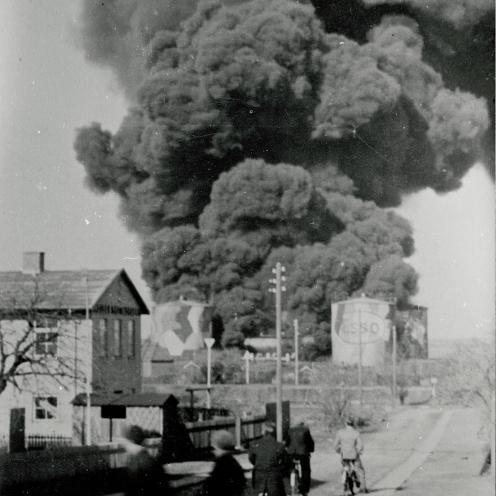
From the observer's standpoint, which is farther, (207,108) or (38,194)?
(207,108)

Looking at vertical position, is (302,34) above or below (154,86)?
above

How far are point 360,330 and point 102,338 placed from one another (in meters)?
6.63

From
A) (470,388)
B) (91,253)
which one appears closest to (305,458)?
(470,388)

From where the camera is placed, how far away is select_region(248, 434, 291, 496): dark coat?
23.1 ft

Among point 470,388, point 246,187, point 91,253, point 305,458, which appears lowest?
point 305,458

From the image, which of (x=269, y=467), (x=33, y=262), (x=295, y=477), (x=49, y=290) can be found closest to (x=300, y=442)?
(x=295, y=477)

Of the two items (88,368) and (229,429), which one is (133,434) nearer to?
(229,429)

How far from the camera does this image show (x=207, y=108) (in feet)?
51.3

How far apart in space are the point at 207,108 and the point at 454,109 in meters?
4.00

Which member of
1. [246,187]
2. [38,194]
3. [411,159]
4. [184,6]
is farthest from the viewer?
[246,187]

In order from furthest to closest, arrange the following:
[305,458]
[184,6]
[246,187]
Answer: [246,187] < [184,6] < [305,458]

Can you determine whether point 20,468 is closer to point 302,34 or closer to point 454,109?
point 454,109

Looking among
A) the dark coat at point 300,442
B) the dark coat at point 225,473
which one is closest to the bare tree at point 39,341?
the dark coat at point 300,442

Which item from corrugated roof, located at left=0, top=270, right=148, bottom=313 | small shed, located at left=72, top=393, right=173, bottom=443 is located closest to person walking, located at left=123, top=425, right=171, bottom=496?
small shed, located at left=72, top=393, right=173, bottom=443
